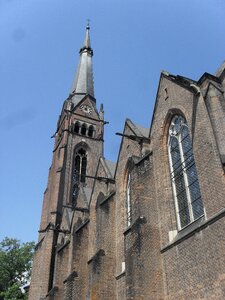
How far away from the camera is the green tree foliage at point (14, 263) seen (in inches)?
1309

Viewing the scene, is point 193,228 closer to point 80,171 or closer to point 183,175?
point 183,175

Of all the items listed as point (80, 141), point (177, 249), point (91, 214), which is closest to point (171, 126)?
point (177, 249)

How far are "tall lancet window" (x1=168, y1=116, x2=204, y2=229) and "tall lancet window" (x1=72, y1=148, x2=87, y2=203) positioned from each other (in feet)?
63.2

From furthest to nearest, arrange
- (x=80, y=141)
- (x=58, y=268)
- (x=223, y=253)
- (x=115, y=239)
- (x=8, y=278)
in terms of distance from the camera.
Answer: (x=80, y=141)
(x=8, y=278)
(x=58, y=268)
(x=115, y=239)
(x=223, y=253)

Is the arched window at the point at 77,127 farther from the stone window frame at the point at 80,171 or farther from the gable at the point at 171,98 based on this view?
the gable at the point at 171,98

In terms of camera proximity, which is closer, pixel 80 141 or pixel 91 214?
pixel 91 214

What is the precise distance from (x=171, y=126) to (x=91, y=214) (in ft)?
25.8

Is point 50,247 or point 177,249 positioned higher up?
point 50,247

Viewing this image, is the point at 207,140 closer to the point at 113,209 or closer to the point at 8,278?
the point at 113,209

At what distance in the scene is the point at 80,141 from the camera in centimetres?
3566

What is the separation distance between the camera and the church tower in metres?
24.7

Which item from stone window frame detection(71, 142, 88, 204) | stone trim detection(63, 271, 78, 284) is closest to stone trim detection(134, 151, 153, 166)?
stone trim detection(63, 271, 78, 284)

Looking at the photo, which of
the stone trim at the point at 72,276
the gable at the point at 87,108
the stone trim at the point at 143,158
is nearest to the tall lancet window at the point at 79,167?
the gable at the point at 87,108

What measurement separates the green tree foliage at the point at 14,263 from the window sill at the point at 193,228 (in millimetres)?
24564
